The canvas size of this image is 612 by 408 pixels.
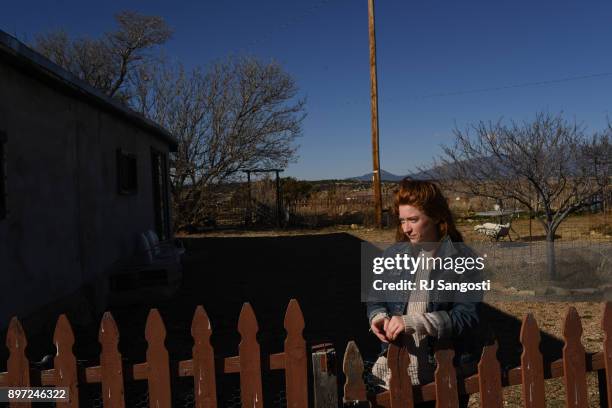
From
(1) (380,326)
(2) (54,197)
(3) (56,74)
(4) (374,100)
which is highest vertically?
(4) (374,100)

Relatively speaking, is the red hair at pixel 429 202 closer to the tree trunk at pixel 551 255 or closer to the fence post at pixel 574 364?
the fence post at pixel 574 364

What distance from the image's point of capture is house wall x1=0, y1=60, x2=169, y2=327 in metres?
4.66

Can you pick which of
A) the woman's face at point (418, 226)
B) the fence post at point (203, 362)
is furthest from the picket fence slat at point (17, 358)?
the woman's face at point (418, 226)

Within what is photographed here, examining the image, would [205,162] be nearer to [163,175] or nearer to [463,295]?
[163,175]

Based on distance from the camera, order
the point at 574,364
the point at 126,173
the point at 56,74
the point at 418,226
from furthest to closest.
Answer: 1. the point at 126,173
2. the point at 56,74
3. the point at 574,364
4. the point at 418,226

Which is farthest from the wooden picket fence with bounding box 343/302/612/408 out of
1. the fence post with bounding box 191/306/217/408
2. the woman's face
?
the fence post with bounding box 191/306/217/408

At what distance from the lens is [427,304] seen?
210 centimetres

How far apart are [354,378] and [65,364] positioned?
4.00ft

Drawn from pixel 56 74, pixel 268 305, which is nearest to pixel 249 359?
pixel 56 74

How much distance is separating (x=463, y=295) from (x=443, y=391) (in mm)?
474

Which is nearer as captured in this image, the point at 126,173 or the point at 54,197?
the point at 54,197

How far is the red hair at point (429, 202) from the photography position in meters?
2.22

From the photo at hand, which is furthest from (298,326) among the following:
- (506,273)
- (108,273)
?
(506,273)

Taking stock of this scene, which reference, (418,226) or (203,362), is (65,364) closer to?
(203,362)
